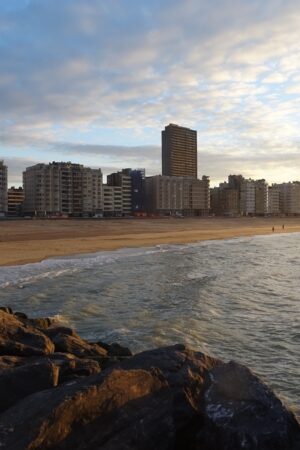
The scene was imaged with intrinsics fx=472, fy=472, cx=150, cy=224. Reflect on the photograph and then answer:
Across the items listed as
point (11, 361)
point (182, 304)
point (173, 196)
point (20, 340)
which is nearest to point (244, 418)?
point (11, 361)

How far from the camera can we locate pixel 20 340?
329 inches

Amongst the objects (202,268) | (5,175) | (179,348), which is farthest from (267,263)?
(5,175)

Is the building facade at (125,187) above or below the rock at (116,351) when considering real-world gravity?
above

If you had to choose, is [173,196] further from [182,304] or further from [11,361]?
[11,361]

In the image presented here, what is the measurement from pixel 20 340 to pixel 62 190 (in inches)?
5233

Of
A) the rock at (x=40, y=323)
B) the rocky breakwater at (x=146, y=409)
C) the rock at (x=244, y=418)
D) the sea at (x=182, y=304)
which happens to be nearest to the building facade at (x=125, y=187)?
the sea at (x=182, y=304)

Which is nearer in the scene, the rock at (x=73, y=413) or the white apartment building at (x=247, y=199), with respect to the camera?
the rock at (x=73, y=413)

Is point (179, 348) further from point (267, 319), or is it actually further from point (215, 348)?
point (267, 319)

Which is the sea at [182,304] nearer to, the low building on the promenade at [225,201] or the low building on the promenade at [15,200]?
the low building on the promenade at [15,200]

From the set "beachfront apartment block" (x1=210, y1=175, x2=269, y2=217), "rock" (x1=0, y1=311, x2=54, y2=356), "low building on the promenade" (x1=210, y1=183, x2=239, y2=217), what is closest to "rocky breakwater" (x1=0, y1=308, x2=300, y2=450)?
"rock" (x1=0, y1=311, x2=54, y2=356)

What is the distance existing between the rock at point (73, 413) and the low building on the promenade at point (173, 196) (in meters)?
158

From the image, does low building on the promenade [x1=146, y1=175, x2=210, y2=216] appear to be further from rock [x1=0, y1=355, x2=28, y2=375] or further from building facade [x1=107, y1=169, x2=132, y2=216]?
rock [x1=0, y1=355, x2=28, y2=375]

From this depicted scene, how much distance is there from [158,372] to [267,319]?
27.5ft

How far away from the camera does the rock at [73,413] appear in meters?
4.41
